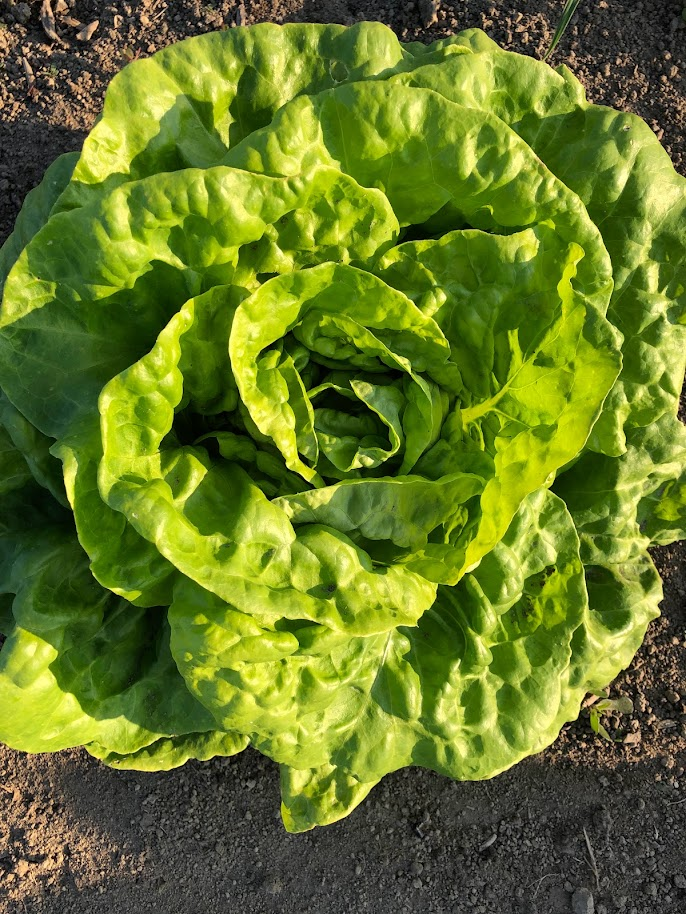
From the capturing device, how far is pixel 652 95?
15.6 feet

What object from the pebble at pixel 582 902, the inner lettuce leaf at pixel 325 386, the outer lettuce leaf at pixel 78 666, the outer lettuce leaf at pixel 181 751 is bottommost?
the pebble at pixel 582 902

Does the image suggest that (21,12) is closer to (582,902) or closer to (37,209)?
(37,209)

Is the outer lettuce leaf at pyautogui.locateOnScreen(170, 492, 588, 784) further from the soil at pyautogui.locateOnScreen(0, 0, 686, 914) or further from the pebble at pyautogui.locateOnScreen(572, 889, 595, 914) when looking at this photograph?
the pebble at pyautogui.locateOnScreen(572, 889, 595, 914)

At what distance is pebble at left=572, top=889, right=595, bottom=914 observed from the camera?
14.4ft

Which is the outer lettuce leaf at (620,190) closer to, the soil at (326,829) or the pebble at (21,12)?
the soil at (326,829)

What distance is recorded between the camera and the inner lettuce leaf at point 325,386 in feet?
8.76

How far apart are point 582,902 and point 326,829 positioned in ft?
4.83

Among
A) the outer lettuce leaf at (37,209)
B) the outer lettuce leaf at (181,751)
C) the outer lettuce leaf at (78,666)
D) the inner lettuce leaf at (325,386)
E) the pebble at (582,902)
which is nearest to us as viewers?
the inner lettuce leaf at (325,386)

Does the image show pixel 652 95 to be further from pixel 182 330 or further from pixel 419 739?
pixel 419 739

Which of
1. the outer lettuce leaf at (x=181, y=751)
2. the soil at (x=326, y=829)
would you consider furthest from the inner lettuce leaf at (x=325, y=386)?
the soil at (x=326, y=829)

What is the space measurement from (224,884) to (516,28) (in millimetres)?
5275

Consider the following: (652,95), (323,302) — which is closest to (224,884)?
(323,302)

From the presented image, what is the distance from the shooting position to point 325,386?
2805mm

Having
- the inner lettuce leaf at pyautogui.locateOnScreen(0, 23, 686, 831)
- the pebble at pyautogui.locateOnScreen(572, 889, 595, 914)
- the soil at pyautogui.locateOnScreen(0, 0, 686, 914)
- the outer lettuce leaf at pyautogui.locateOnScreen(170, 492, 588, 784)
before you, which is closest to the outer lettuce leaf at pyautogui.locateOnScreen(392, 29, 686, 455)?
the inner lettuce leaf at pyautogui.locateOnScreen(0, 23, 686, 831)
